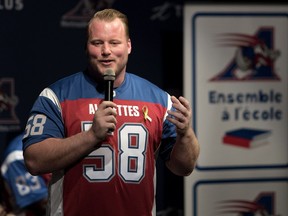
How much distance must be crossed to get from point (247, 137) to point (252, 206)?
379 millimetres

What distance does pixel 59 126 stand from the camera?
1991 millimetres

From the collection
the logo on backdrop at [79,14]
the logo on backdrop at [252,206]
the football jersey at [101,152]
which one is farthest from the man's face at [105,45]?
the logo on backdrop at [252,206]

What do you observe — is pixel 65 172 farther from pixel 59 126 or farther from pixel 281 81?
pixel 281 81

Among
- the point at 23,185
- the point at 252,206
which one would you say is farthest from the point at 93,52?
the point at 252,206

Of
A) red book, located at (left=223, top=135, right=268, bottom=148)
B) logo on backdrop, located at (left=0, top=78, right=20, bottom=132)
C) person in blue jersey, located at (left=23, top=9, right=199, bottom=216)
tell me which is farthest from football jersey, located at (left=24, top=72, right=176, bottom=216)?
red book, located at (left=223, top=135, right=268, bottom=148)

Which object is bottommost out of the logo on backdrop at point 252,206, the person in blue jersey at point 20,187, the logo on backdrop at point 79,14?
the logo on backdrop at point 252,206

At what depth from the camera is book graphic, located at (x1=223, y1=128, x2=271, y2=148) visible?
353 cm

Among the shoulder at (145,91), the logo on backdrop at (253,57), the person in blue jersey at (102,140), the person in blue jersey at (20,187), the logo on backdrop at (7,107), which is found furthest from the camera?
the logo on backdrop at (253,57)

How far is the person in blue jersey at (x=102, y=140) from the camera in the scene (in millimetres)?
1953

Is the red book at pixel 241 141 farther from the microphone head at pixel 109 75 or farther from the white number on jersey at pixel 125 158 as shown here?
the microphone head at pixel 109 75

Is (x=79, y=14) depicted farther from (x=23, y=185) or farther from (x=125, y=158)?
(x=125, y=158)

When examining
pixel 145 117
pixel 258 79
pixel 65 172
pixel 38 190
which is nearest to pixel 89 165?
pixel 65 172

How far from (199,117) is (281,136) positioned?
479mm

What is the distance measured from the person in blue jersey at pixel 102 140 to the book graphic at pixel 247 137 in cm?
149
